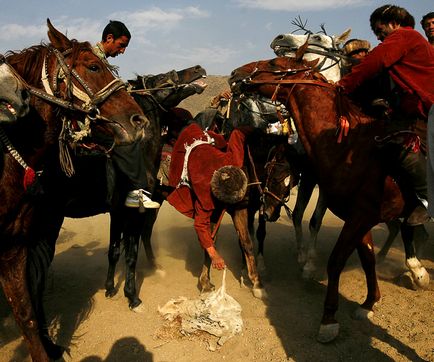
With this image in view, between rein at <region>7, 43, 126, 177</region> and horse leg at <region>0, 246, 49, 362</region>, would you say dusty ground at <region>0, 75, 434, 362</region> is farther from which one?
rein at <region>7, 43, 126, 177</region>

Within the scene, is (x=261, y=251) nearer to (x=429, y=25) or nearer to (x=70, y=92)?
(x=70, y=92)

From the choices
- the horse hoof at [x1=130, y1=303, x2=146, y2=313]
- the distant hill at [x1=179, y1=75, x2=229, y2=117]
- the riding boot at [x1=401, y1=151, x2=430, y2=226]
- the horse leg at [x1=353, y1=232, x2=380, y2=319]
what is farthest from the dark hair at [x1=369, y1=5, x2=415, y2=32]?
the distant hill at [x1=179, y1=75, x2=229, y2=117]

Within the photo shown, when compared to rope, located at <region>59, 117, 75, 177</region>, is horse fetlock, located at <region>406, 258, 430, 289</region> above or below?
below

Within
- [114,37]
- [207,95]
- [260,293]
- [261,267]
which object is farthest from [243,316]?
[207,95]

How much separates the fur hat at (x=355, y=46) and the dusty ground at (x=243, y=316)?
313cm

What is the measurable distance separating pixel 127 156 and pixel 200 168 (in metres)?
0.88

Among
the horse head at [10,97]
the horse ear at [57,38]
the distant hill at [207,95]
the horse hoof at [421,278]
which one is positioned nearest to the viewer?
the horse head at [10,97]

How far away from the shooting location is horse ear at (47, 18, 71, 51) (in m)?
3.00

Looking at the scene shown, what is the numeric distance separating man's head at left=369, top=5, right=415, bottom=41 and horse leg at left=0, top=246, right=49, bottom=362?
12.2ft

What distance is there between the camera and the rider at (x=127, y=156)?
457cm

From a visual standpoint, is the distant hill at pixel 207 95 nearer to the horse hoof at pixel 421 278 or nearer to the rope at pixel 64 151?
the horse hoof at pixel 421 278

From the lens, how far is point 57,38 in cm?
301

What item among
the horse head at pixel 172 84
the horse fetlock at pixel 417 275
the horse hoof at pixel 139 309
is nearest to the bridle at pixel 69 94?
the horse head at pixel 172 84

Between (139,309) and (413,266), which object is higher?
(413,266)
